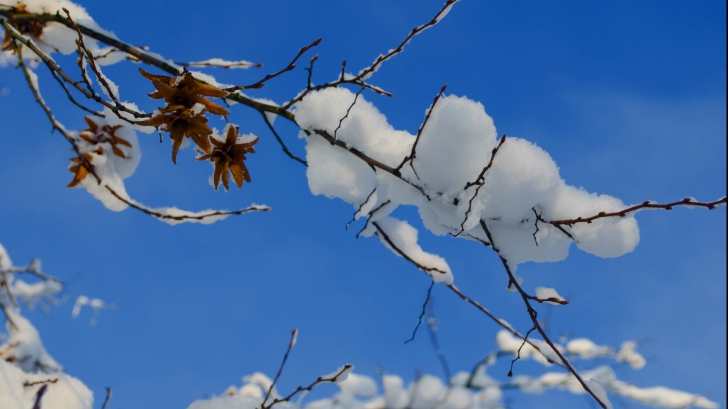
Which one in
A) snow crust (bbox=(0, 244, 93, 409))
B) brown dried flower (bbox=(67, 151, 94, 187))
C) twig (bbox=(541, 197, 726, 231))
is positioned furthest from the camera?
brown dried flower (bbox=(67, 151, 94, 187))

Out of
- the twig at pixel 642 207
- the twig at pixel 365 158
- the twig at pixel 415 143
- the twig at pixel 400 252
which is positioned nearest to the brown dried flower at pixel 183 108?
the twig at pixel 365 158

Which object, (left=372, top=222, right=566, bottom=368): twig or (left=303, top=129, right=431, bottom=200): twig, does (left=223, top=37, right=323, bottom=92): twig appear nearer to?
(left=303, top=129, right=431, bottom=200): twig

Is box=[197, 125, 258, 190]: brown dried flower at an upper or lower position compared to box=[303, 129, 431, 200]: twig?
lower

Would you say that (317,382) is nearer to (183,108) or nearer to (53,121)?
(183,108)

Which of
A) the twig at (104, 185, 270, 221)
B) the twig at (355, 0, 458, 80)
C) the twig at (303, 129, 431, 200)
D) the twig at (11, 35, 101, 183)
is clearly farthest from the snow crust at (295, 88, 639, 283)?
the twig at (11, 35, 101, 183)

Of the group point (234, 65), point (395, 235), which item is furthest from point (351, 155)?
point (234, 65)

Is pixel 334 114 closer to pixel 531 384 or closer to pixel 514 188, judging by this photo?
pixel 514 188

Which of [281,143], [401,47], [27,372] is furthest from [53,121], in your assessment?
[401,47]
